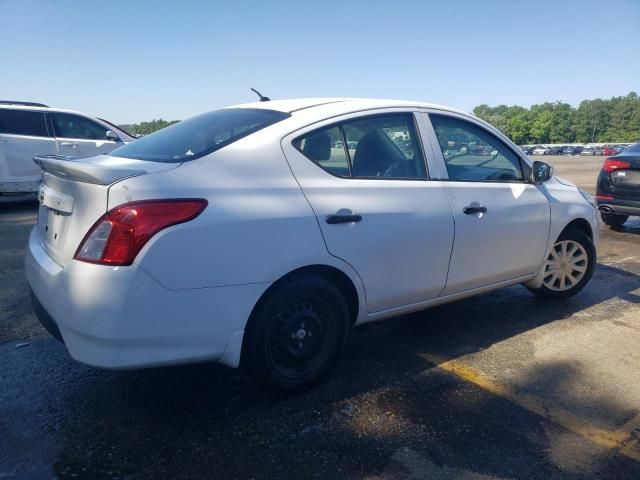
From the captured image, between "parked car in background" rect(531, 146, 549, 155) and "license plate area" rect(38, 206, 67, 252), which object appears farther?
"parked car in background" rect(531, 146, 549, 155)

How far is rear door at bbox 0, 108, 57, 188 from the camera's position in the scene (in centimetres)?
932

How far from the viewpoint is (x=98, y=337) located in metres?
2.32

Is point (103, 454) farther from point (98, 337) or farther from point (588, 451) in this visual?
point (588, 451)

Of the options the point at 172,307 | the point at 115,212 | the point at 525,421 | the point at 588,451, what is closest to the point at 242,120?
the point at 115,212

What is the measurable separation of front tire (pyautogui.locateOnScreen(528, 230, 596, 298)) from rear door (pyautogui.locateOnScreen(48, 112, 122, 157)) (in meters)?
8.00

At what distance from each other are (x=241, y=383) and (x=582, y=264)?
3.21 meters

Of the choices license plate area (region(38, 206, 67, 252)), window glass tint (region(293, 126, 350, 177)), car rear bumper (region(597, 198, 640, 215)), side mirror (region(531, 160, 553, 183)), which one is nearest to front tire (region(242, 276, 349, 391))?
window glass tint (region(293, 126, 350, 177))

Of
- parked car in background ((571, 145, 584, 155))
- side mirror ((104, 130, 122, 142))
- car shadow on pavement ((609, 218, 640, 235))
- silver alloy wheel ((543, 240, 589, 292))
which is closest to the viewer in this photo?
silver alloy wheel ((543, 240, 589, 292))

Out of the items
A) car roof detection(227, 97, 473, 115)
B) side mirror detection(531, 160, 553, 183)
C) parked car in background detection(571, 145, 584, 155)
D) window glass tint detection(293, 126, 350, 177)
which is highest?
car roof detection(227, 97, 473, 115)

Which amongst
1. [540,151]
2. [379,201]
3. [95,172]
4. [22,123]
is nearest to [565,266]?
[379,201]

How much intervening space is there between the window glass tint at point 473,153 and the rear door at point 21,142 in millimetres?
8205

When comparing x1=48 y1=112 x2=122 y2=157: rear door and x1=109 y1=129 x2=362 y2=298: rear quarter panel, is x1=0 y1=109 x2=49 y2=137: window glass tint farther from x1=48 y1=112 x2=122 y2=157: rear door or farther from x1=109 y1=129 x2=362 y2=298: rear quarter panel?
x1=109 y1=129 x2=362 y2=298: rear quarter panel

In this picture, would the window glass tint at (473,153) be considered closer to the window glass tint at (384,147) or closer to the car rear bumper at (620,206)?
the window glass tint at (384,147)

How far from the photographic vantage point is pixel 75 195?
2543mm
